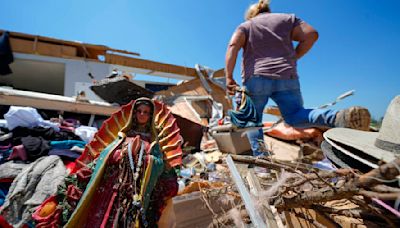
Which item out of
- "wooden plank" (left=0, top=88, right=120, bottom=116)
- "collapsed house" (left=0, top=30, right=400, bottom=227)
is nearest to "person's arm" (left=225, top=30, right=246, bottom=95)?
"collapsed house" (left=0, top=30, right=400, bottom=227)

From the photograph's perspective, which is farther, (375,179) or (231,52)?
(231,52)

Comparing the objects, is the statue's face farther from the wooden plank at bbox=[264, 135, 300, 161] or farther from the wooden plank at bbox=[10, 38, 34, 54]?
the wooden plank at bbox=[10, 38, 34, 54]

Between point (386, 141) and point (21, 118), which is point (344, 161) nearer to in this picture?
point (386, 141)

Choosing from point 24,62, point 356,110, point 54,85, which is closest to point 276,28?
point 356,110

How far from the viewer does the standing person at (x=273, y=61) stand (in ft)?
7.11

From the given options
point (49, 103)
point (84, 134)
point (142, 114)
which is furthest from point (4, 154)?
point (142, 114)

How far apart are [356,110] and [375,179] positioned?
5.07ft

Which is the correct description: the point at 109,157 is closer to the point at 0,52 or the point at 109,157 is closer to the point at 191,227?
the point at 191,227

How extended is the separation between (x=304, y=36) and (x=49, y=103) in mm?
4139

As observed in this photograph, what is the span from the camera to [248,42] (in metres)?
2.39

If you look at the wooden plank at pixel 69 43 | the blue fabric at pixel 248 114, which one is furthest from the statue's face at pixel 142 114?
the wooden plank at pixel 69 43

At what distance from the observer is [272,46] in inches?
89.3

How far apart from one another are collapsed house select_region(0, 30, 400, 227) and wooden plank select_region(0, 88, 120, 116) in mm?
15

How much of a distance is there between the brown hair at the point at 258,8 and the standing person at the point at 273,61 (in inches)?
6.5
